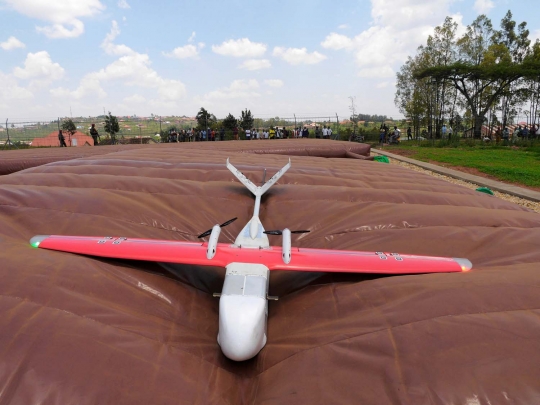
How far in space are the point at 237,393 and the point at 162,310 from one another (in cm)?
63

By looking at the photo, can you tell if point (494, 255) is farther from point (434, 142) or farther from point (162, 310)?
point (434, 142)

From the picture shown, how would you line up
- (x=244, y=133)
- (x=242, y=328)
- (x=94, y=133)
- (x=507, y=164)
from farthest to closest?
(x=244, y=133) < (x=94, y=133) < (x=507, y=164) < (x=242, y=328)

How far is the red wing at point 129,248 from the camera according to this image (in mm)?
2199

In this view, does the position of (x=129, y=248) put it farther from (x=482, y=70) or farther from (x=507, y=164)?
(x=482, y=70)

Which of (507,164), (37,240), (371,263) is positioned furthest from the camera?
(507,164)

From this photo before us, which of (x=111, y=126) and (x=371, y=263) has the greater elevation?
(x=111, y=126)

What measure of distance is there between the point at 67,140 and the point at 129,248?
2125 centimetres

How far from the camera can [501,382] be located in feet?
4.19

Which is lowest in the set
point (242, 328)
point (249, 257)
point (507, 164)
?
point (507, 164)

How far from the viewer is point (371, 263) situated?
2199 mm

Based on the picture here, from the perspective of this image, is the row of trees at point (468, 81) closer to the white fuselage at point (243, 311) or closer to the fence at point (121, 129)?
the fence at point (121, 129)

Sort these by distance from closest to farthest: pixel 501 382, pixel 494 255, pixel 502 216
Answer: pixel 501 382, pixel 494 255, pixel 502 216

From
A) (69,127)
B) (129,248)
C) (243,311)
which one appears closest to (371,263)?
(243,311)

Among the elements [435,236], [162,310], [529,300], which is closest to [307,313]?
[162,310]
